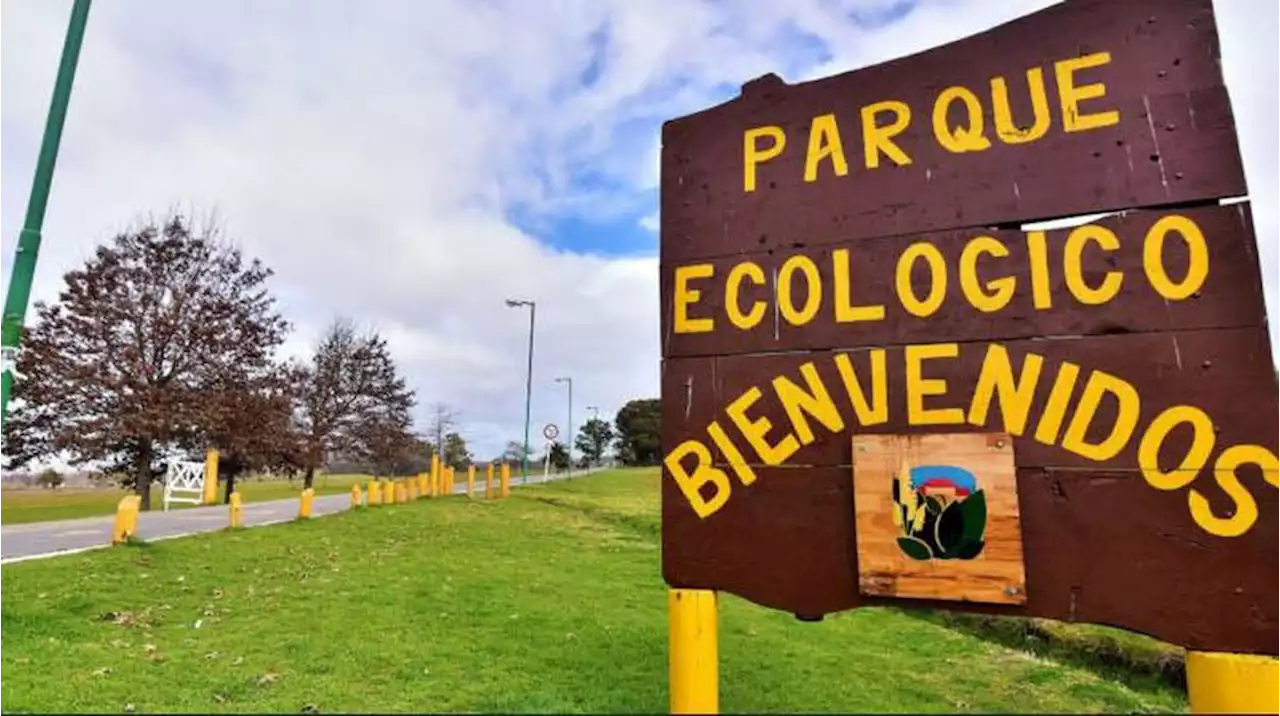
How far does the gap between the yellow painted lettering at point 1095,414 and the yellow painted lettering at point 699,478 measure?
1.15m

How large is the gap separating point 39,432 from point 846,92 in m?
26.1

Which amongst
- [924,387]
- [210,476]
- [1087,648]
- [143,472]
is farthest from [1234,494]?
[143,472]

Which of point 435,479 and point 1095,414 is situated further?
point 435,479

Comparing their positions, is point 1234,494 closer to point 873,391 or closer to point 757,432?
point 873,391

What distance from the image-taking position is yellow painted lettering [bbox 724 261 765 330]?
2.90 meters

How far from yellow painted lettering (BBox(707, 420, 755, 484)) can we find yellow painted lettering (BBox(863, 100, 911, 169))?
44.4 inches

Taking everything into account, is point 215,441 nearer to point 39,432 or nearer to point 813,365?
point 39,432

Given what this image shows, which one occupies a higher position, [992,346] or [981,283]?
[981,283]

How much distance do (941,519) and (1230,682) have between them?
0.92 metres

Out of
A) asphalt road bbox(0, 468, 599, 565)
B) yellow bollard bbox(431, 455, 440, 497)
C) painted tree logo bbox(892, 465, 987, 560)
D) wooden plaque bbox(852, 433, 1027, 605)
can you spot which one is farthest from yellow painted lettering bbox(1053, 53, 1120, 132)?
yellow bollard bbox(431, 455, 440, 497)

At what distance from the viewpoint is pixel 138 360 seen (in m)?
22.3

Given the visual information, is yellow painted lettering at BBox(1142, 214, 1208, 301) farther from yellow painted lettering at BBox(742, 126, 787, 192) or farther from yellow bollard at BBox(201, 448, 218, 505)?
yellow bollard at BBox(201, 448, 218, 505)

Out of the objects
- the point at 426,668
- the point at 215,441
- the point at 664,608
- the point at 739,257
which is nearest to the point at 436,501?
the point at 215,441

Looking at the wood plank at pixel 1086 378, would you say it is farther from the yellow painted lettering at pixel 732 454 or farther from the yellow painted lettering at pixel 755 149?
the yellow painted lettering at pixel 755 149
